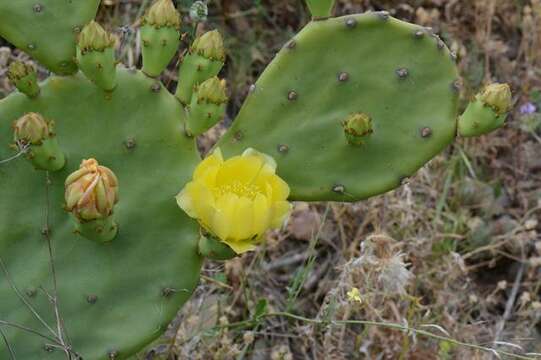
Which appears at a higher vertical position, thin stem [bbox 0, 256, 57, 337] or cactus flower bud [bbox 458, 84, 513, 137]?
cactus flower bud [bbox 458, 84, 513, 137]

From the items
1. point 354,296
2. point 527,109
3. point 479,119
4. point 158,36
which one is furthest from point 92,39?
point 527,109

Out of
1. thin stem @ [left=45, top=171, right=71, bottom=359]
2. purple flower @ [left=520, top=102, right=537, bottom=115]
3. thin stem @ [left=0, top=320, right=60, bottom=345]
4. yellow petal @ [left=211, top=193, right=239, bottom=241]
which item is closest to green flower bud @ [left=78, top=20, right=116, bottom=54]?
thin stem @ [left=45, top=171, right=71, bottom=359]

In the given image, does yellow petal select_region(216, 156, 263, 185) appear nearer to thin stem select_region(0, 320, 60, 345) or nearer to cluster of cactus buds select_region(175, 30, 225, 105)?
cluster of cactus buds select_region(175, 30, 225, 105)

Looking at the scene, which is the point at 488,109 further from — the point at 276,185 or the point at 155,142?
the point at 155,142

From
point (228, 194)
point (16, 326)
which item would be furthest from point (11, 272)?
point (228, 194)

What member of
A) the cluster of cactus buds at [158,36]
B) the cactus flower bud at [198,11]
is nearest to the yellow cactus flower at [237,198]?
the cluster of cactus buds at [158,36]
